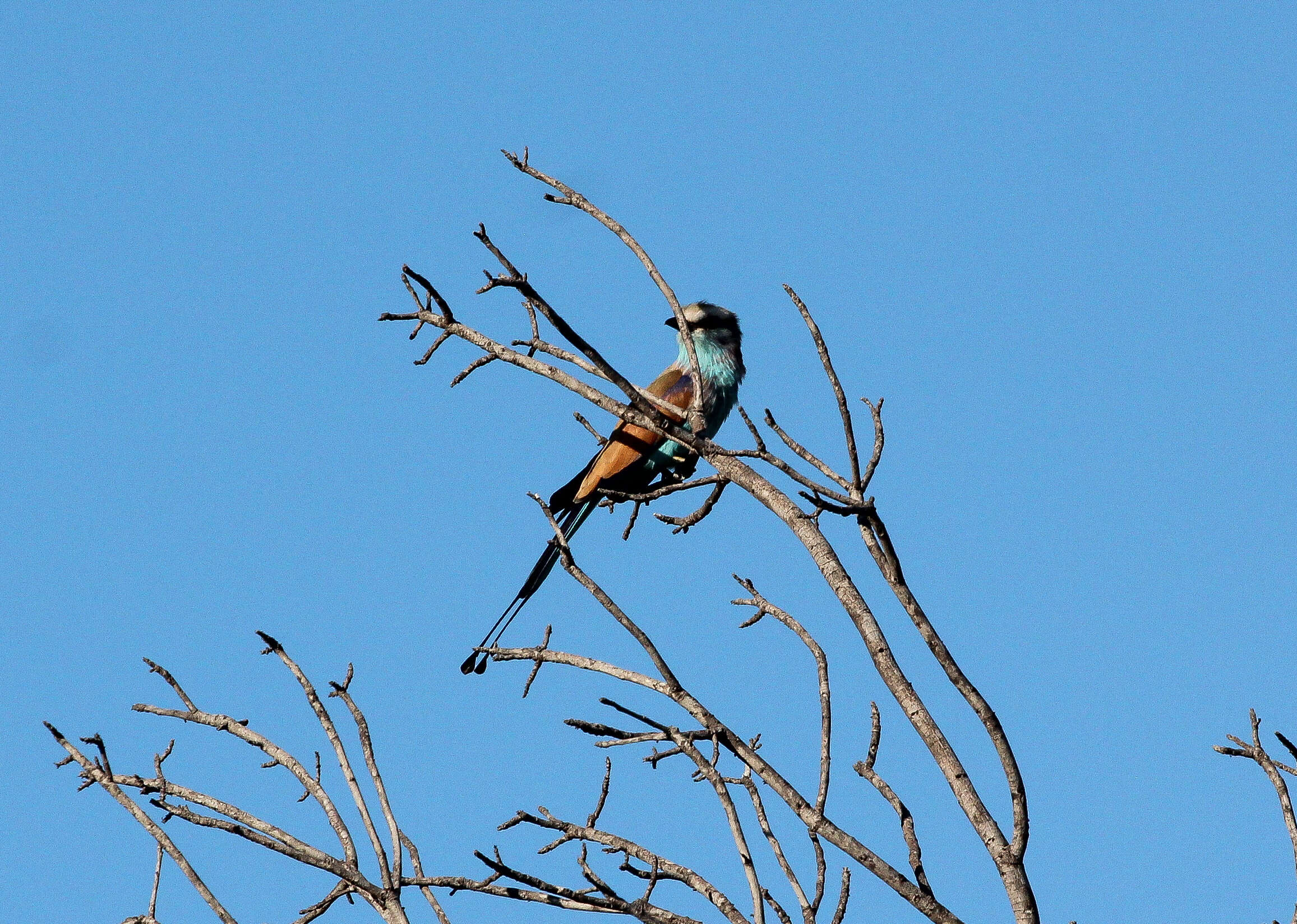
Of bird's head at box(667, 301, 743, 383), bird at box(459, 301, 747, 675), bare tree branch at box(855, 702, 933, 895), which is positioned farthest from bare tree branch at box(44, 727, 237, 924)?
bird's head at box(667, 301, 743, 383)

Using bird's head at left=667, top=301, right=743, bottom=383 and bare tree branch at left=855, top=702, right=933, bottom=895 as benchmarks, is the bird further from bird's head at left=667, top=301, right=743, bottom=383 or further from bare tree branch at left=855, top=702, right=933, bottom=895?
bare tree branch at left=855, top=702, right=933, bottom=895

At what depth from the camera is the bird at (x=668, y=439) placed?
7031mm

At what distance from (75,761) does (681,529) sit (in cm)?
205

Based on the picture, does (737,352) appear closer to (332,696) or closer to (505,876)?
(332,696)

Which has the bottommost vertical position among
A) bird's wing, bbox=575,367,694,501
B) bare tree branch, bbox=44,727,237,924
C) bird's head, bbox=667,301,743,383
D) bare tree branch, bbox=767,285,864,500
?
bare tree branch, bbox=44,727,237,924

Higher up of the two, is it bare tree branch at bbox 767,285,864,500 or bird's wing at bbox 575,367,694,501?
bird's wing at bbox 575,367,694,501

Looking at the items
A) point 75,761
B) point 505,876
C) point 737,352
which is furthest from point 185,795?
point 737,352

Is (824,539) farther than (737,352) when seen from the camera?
No

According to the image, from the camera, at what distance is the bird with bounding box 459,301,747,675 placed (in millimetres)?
7031

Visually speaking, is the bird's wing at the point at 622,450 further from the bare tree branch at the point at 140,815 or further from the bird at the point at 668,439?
the bare tree branch at the point at 140,815

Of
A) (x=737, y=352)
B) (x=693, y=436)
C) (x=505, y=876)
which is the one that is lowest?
(x=505, y=876)

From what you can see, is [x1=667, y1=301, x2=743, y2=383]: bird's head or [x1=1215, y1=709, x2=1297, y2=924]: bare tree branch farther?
[x1=667, y1=301, x2=743, y2=383]: bird's head

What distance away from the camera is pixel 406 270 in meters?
3.90

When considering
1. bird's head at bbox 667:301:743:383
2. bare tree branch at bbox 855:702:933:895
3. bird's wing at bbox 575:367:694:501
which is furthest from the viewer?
bird's head at bbox 667:301:743:383
